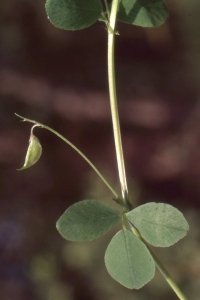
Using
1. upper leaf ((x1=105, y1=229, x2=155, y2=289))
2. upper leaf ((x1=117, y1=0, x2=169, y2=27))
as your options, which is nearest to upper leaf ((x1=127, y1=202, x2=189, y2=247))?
upper leaf ((x1=105, y1=229, x2=155, y2=289))

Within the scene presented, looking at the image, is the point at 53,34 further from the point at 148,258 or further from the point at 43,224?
the point at 148,258

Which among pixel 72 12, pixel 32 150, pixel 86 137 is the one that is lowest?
pixel 86 137

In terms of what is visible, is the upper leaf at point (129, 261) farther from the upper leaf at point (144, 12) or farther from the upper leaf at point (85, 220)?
the upper leaf at point (144, 12)

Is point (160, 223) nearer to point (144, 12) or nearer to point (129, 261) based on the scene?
point (129, 261)

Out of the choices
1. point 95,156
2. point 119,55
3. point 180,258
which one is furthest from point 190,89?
point 180,258

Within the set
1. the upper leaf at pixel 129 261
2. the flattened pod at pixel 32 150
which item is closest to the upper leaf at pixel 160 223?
the upper leaf at pixel 129 261

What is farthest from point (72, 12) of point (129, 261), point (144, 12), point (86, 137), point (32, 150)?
point (129, 261)
